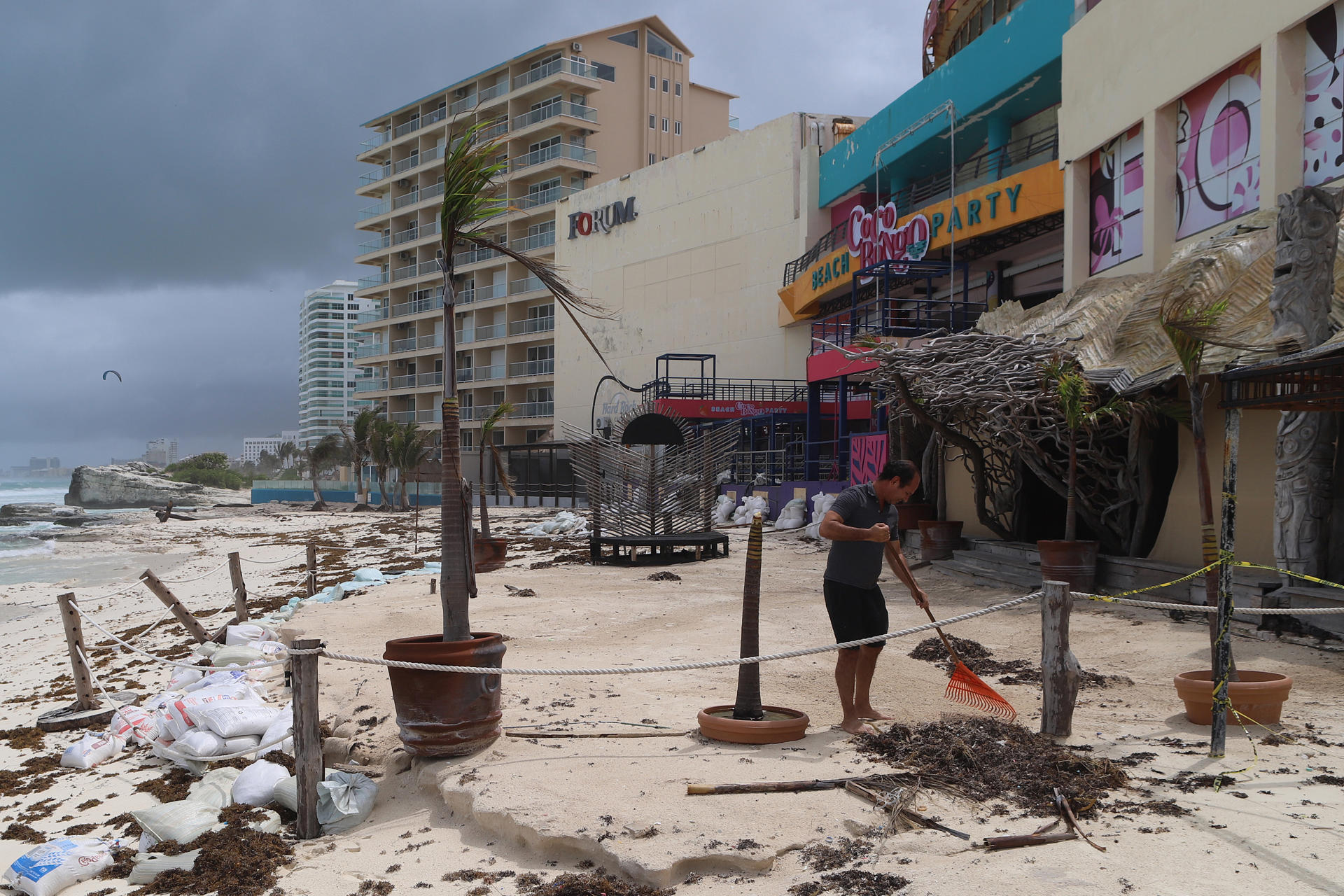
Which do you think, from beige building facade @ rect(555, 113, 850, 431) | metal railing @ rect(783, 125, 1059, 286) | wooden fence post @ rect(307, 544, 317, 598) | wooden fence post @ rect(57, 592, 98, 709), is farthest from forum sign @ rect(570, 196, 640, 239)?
wooden fence post @ rect(57, 592, 98, 709)

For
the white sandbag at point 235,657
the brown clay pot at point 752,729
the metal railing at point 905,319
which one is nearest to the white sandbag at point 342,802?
the brown clay pot at point 752,729

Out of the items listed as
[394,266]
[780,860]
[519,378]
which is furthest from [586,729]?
[394,266]

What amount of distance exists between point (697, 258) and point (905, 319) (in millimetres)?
18498

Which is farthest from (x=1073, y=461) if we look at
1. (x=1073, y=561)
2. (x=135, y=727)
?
(x=135, y=727)

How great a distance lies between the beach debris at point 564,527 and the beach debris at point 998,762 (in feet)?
57.8

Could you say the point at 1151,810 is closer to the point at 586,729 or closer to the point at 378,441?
the point at 586,729

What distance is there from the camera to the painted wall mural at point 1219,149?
32.0 feet

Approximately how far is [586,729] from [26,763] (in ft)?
13.5

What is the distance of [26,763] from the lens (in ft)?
21.0

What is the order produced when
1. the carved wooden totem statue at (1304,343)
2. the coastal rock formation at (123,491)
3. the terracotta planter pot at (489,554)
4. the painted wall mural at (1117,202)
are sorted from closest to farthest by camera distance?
1. the carved wooden totem statue at (1304,343)
2. the painted wall mural at (1117,202)
3. the terracotta planter pot at (489,554)
4. the coastal rock formation at (123,491)

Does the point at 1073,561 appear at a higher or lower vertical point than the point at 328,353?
lower

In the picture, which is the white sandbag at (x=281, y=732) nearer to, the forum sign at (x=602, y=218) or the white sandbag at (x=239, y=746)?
the white sandbag at (x=239, y=746)

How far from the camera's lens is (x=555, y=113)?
1927 inches

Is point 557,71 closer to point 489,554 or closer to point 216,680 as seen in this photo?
point 489,554
